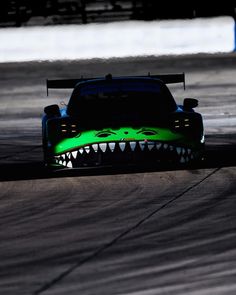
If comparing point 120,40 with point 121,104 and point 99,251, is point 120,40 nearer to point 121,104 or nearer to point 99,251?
point 121,104

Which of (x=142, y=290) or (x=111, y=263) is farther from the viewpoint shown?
(x=111, y=263)

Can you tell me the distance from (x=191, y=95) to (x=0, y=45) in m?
9.36

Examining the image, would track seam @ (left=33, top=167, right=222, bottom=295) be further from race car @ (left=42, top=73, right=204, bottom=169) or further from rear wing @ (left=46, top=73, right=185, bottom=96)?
rear wing @ (left=46, top=73, right=185, bottom=96)

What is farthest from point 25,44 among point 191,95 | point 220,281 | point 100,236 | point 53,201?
point 220,281

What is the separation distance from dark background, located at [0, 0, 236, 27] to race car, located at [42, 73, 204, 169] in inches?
821

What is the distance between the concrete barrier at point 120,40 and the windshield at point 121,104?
1826 cm

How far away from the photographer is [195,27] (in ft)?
108

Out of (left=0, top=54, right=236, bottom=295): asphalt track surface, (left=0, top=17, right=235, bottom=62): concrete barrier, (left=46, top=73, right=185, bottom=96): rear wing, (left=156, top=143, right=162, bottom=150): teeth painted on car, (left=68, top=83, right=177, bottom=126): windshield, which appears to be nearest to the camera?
(left=0, top=54, right=236, bottom=295): asphalt track surface

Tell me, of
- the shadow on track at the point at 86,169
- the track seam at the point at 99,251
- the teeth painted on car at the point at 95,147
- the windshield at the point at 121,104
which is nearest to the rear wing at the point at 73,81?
the windshield at the point at 121,104

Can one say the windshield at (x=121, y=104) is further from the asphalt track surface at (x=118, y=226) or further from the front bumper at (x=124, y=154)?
the asphalt track surface at (x=118, y=226)

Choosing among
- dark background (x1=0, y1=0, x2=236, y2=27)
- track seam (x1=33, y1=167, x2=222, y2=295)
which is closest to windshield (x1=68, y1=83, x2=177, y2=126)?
track seam (x1=33, y1=167, x2=222, y2=295)

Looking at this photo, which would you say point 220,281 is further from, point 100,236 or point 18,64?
point 18,64

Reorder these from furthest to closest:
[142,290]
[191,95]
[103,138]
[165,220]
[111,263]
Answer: [191,95], [103,138], [165,220], [111,263], [142,290]

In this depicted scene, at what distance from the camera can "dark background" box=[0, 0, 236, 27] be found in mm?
35312
